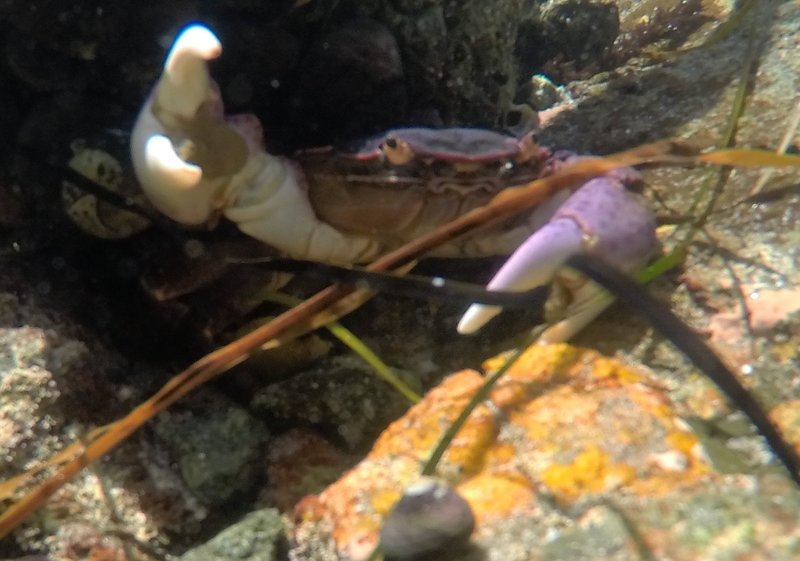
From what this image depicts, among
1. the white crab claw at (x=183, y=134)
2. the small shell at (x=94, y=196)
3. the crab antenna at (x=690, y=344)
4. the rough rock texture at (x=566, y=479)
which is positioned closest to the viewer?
the rough rock texture at (x=566, y=479)

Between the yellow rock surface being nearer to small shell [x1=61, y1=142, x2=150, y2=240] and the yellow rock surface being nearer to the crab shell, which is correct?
the crab shell

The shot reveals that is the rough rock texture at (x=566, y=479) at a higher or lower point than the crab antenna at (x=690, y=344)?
lower

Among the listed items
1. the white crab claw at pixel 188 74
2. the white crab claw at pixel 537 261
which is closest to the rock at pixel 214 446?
the white crab claw at pixel 537 261

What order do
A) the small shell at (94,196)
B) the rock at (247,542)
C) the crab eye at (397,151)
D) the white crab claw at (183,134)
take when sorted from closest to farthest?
the rock at (247,542), the white crab claw at (183,134), the crab eye at (397,151), the small shell at (94,196)

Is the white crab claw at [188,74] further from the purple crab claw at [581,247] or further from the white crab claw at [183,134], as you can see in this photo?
the purple crab claw at [581,247]

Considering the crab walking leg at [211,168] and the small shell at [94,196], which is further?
the small shell at [94,196]

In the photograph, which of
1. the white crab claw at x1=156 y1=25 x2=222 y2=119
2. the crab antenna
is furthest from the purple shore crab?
the crab antenna

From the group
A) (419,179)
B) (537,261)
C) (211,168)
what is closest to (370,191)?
(419,179)
